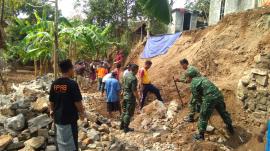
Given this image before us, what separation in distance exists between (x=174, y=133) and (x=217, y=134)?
94 centimetres

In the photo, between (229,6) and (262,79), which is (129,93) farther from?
(229,6)

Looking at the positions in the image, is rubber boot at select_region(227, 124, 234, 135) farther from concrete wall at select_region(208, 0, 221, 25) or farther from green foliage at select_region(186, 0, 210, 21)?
green foliage at select_region(186, 0, 210, 21)

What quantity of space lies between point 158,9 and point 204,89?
8.55ft

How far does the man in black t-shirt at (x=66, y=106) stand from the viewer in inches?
192

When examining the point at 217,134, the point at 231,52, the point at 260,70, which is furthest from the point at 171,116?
the point at 231,52

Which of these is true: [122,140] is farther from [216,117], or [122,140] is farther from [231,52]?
[231,52]

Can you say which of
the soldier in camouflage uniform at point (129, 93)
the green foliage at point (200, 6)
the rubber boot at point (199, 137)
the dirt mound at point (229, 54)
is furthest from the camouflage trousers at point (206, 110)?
the green foliage at point (200, 6)

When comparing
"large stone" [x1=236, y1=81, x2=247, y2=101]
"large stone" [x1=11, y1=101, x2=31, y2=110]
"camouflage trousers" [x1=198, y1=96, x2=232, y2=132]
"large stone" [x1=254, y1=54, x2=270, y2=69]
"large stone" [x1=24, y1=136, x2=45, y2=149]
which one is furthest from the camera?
"large stone" [x1=254, y1=54, x2=270, y2=69]

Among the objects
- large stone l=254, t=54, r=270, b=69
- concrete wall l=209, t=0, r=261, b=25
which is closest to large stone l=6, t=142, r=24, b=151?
large stone l=254, t=54, r=270, b=69

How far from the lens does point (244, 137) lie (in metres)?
7.49

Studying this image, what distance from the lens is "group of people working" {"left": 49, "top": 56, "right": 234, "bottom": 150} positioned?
16.1 feet

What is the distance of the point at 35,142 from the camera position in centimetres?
588

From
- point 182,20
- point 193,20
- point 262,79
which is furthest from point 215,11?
point 262,79

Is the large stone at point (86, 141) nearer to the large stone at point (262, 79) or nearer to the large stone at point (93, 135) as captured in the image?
the large stone at point (93, 135)
